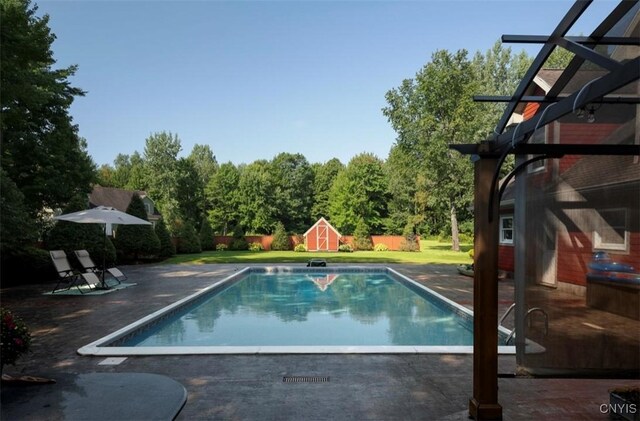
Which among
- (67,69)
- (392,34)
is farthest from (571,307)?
(67,69)

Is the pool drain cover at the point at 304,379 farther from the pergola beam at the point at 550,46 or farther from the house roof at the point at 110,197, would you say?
the house roof at the point at 110,197

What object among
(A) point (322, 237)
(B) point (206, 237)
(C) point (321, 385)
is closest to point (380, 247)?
Answer: (A) point (322, 237)

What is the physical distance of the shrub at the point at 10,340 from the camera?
449 centimetres

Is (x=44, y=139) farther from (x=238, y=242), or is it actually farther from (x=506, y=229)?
(x=506, y=229)

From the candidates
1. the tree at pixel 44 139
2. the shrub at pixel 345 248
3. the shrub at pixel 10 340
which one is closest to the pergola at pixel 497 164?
the shrub at pixel 10 340

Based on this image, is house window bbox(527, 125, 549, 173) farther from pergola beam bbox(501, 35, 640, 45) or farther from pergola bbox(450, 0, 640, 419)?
pergola beam bbox(501, 35, 640, 45)

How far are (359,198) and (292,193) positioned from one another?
8906 mm

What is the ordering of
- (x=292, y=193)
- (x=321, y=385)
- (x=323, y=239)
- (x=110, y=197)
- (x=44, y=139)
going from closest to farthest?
(x=321, y=385)
(x=44, y=139)
(x=323, y=239)
(x=110, y=197)
(x=292, y=193)

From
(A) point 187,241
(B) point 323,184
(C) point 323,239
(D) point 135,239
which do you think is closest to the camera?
(D) point 135,239

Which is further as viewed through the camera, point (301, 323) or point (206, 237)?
point (206, 237)

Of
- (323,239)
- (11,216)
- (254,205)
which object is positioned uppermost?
(254,205)

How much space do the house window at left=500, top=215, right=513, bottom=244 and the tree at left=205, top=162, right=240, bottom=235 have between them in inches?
1246

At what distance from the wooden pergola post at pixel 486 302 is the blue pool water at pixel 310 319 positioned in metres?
4.57

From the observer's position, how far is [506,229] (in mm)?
17219
